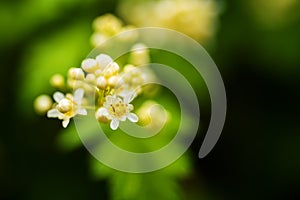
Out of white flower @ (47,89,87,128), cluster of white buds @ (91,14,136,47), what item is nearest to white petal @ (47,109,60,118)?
white flower @ (47,89,87,128)

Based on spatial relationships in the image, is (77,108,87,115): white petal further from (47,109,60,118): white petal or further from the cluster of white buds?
the cluster of white buds

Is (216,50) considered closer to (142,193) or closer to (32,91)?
(32,91)

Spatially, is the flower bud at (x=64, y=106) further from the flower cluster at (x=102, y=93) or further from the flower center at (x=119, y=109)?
the flower center at (x=119, y=109)

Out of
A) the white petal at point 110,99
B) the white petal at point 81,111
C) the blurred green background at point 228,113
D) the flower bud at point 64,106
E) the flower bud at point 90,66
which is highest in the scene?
the blurred green background at point 228,113

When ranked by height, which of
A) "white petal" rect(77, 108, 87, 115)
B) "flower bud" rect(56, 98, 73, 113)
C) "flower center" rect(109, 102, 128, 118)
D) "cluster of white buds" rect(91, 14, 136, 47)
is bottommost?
"flower bud" rect(56, 98, 73, 113)

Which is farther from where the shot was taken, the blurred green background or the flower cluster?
the blurred green background

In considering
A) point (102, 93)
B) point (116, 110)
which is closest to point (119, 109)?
point (116, 110)

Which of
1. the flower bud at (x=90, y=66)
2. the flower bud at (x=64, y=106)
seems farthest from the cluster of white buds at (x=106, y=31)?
the flower bud at (x=64, y=106)
